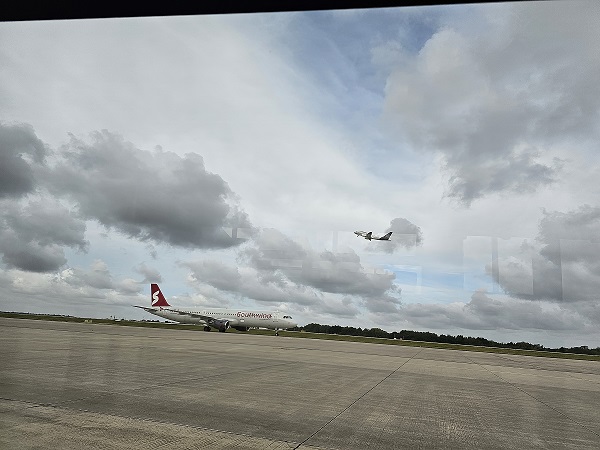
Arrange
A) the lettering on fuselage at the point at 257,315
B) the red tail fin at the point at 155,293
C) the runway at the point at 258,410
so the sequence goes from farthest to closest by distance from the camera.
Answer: the lettering on fuselage at the point at 257,315 → the red tail fin at the point at 155,293 → the runway at the point at 258,410

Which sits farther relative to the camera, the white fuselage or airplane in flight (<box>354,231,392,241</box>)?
the white fuselage

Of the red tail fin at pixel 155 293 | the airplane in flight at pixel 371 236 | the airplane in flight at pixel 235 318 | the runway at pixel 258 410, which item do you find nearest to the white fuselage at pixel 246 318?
the airplane in flight at pixel 235 318

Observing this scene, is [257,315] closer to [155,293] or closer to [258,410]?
[155,293]

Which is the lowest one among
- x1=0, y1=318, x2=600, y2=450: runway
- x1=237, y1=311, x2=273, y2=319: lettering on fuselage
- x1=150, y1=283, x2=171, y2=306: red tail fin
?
x1=0, y1=318, x2=600, y2=450: runway

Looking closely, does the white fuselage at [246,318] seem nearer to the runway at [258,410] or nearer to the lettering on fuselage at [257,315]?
the lettering on fuselage at [257,315]

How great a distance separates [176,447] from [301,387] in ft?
15.0

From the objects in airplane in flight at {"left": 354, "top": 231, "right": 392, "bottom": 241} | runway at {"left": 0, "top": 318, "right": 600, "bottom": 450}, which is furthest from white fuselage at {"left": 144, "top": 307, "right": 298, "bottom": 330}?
airplane in flight at {"left": 354, "top": 231, "right": 392, "bottom": 241}

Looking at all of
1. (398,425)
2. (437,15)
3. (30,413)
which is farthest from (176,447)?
(437,15)

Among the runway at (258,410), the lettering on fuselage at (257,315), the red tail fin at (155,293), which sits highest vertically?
the red tail fin at (155,293)

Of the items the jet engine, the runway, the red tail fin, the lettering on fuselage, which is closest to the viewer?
the runway

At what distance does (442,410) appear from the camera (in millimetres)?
7098

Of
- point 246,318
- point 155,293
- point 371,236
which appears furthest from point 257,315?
point 371,236

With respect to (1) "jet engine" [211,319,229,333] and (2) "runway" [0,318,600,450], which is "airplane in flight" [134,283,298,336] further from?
(2) "runway" [0,318,600,450]

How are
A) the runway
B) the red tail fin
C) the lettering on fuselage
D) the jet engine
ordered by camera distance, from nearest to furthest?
the runway
the red tail fin
the jet engine
the lettering on fuselage
